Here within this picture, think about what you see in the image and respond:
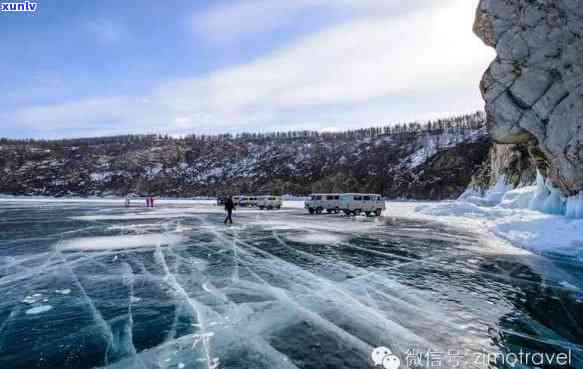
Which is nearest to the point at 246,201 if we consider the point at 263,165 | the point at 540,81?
the point at 540,81

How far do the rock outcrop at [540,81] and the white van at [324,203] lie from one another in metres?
15.8

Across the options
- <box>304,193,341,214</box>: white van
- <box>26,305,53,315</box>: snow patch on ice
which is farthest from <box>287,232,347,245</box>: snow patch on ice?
<box>304,193,341,214</box>: white van

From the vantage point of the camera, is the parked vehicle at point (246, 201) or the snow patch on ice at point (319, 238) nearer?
the snow patch on ice at point (319, 238)

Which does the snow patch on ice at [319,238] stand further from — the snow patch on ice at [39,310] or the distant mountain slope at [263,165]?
the distant mountain slope at [263,165]

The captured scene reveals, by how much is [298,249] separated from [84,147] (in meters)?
196

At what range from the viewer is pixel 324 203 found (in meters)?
37.6

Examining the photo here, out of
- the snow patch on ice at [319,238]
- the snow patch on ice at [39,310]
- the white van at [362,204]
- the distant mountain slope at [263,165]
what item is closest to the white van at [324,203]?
the white van at [362,204]

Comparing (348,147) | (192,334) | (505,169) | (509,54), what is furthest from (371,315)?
(348,147)

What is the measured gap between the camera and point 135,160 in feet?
524

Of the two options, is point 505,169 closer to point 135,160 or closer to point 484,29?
point 484,29

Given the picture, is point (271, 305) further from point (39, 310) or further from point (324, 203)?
point (324, 203)

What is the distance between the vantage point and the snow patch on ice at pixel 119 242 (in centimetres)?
1463

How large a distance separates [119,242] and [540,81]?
24290 mm

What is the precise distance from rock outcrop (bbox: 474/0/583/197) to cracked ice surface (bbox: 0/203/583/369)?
11.0 metres
